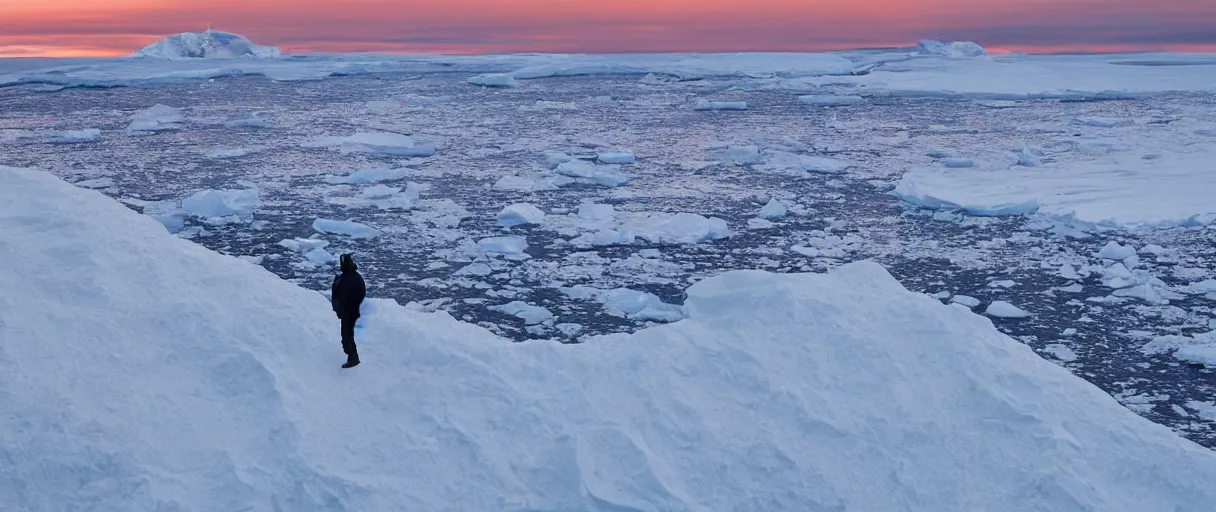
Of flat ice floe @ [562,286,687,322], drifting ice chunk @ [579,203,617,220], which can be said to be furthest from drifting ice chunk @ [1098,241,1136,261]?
drifting ice chunk @ [579,203,617,220]

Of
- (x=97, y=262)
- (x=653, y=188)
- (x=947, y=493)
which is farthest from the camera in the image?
(x=653, y=188)

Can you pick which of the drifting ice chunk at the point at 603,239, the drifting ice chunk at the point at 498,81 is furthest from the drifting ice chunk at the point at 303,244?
the drifting ice chunk at the point at 498,81

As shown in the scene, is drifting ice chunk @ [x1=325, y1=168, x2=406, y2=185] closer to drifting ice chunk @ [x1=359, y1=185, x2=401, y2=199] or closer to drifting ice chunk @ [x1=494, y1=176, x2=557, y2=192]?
drifting ice chunk @ [x1=359, y1=185, x2=401, y2=199]

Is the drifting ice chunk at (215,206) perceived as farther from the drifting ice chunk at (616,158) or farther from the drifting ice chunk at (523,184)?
the drifting ice chunk at (616,158)

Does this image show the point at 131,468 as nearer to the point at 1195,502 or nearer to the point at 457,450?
the point at 457,450

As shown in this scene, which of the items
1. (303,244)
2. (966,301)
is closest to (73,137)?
(303,244)

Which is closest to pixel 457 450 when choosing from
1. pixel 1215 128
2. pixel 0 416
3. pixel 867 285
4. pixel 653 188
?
pixel 0 416

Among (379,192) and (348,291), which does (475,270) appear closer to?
(348,291)
